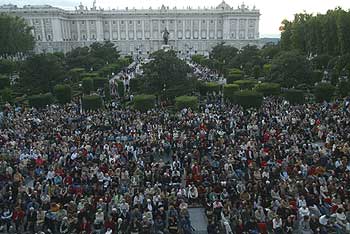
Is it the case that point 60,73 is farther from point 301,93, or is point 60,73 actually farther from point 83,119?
point 301,93

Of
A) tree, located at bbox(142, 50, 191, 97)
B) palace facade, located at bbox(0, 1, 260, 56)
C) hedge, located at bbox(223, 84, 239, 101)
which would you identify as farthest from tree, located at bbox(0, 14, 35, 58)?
palace facade, located at bbox(0, 1, 260, 56)

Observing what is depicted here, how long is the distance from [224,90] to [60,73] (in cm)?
1920

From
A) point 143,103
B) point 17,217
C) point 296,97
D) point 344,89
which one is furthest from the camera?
point 344,89

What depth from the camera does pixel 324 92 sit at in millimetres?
39906

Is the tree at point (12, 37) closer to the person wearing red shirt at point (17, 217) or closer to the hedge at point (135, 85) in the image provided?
the hedge at point (135, 85)

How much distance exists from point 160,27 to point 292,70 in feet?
364

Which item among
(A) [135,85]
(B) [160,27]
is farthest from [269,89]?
(B) [160,27]

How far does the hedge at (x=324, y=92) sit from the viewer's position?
131 feet

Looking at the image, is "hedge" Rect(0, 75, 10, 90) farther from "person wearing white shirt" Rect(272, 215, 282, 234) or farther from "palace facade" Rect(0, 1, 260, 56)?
"palace facade" Rect(0, 1, 260, 56)

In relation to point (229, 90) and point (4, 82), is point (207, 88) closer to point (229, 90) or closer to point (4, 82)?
point (229, 90)

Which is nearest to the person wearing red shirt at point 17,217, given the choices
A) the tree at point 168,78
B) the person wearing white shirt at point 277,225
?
the person wearing white shirt at point 277,225

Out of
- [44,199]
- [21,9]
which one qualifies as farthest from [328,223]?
[21,9]

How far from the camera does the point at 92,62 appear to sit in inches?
2749

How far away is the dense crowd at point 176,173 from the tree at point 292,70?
45.7 feet
